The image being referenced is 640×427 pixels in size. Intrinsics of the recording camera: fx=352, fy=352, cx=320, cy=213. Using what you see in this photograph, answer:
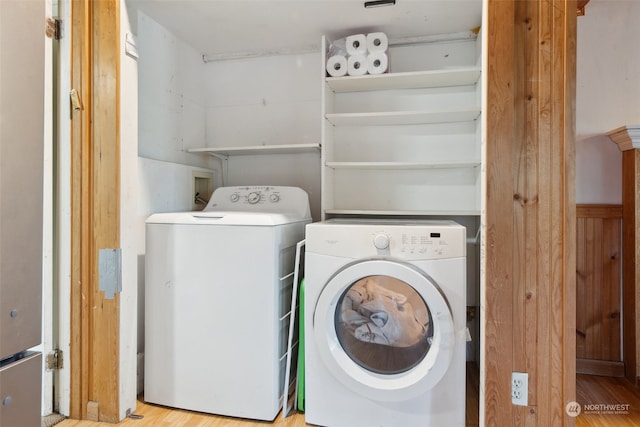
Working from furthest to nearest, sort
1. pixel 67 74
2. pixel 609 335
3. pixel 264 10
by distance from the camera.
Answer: pixel 609 335 < pixel 264 10 < pixel 67 74

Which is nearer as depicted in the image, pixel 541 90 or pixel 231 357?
pixel 541 90

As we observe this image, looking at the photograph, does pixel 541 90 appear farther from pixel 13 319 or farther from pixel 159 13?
pixel 159 13

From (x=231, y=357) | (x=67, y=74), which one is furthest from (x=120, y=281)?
(x=67, y=74)

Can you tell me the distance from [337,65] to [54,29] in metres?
1.40

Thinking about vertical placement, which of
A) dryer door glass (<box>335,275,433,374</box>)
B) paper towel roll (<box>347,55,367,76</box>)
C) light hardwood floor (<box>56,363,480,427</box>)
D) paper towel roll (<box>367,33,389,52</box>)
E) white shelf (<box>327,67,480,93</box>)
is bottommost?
light hardwood floor (<box>56,363,480,427</box>)

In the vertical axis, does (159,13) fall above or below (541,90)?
above

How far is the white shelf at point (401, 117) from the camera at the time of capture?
80.3 inches

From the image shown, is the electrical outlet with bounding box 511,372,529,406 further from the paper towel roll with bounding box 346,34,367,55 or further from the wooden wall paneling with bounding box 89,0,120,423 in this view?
the paper towel roll with bounding box 346,34,367,55

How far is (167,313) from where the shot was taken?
1.72 meters

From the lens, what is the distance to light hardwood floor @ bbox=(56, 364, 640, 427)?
1.63 m

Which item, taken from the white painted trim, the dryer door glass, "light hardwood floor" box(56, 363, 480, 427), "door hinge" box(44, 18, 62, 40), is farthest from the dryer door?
"door hinge" box(44, 18, 62, 40)

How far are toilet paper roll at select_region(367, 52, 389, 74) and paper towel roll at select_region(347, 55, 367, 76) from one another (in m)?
0.03

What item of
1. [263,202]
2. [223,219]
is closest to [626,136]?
[263,202]

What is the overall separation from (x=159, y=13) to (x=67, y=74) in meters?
0.65
